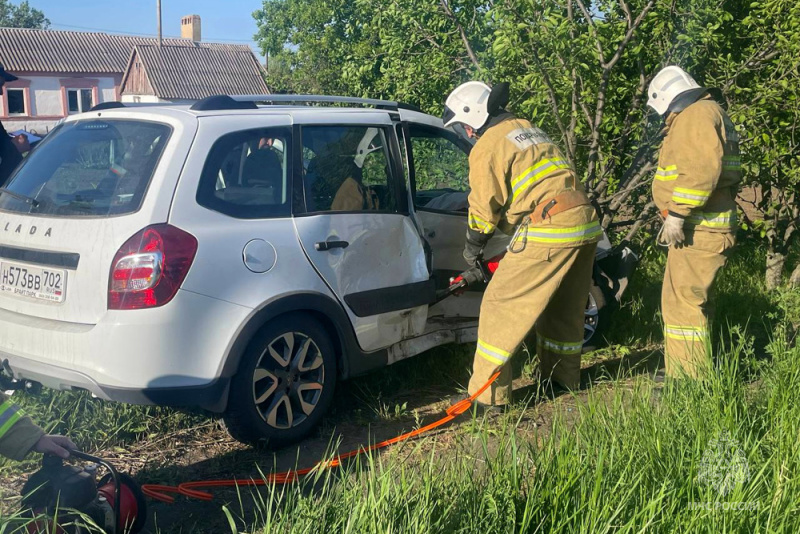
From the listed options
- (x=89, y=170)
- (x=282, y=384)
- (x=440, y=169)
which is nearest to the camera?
(x=89, y=170)

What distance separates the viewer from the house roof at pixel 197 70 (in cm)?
4778

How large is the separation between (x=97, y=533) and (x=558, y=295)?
3069 millimetres

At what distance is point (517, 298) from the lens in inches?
190

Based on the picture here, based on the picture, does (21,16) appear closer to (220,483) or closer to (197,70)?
(197,70)

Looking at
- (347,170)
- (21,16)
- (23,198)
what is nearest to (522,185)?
(347,170)

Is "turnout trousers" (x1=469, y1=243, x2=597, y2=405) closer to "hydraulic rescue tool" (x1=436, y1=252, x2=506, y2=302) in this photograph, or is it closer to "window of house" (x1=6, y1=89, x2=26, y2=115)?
"hydraulic rescue tool" (x1=436, y1=252, x2=506, y2=302)

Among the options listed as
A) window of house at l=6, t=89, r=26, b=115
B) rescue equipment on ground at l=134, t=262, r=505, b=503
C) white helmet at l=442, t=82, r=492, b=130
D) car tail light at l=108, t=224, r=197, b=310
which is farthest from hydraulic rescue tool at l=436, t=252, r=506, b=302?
window of house at l=6, t=89, r=26, b=115

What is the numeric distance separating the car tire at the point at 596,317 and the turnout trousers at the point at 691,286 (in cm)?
76

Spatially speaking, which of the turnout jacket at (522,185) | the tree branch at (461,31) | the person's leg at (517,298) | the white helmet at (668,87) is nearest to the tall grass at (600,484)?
the person's leg at (517,298)

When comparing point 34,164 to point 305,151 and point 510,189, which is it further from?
point 510,189

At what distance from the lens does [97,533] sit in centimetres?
307

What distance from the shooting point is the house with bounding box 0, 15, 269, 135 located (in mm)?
47969

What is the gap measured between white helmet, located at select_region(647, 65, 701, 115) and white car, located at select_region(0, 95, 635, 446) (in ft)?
5.31

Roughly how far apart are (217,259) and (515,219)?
69.3 inches
